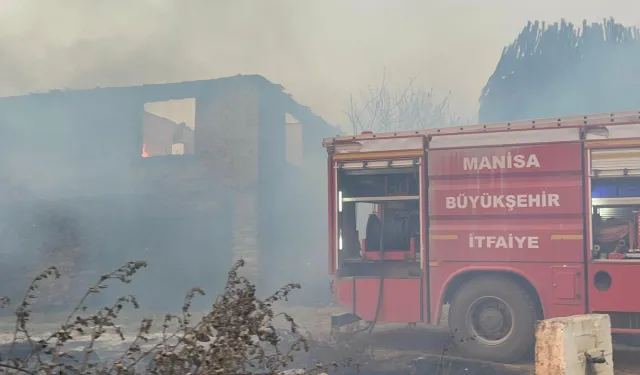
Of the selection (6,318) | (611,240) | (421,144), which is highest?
(421,144)

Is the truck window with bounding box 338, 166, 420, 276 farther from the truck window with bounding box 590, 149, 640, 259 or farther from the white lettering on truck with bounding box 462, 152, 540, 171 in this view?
the truck window with bounding box 590, 149, 640, 259

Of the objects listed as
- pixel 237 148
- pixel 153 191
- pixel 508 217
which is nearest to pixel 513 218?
pixel 508 217

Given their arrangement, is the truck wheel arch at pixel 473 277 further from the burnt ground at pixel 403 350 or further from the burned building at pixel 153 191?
the burned building at pixel 153 191

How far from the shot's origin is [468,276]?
22.8 ft

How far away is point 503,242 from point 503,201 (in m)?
0.47

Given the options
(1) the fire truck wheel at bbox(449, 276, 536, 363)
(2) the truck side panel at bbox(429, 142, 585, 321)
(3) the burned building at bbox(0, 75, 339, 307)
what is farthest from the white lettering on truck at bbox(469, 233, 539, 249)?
(3) the burned building at bbox(0, 75, 339, 307)

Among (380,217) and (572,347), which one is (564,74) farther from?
(572,347)

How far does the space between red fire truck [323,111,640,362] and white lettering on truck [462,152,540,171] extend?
1cm

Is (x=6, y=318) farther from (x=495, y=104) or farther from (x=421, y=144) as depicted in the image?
(x=495, y=104)

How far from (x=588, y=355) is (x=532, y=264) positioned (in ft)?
6.31

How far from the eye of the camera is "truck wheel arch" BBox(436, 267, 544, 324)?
664 centimetres

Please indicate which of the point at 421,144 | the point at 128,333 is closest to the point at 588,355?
the point at 421,144

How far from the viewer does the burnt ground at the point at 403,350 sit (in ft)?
20.1

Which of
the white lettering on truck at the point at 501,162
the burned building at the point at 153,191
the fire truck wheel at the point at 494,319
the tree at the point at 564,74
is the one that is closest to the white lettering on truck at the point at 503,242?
the fire truck wheel at the point at 494,319
